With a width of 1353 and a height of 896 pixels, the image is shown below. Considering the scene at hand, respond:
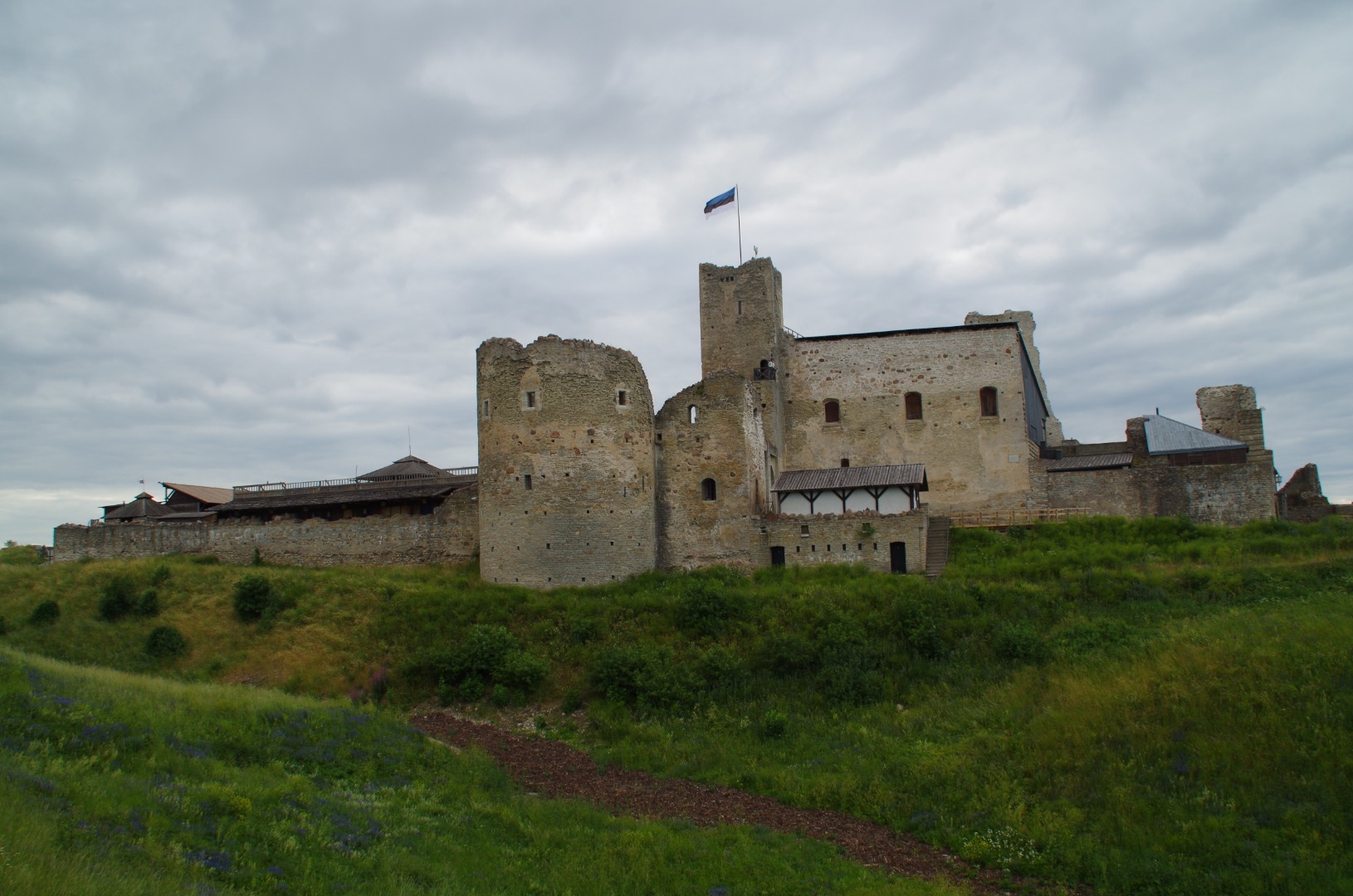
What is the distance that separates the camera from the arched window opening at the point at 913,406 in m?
39.3

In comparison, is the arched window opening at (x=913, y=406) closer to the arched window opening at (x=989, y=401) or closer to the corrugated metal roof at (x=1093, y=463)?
the arched window opening at (x=989, y=401)

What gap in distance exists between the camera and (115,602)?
3089 centimetres

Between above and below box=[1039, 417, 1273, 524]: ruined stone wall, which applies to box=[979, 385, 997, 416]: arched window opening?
above

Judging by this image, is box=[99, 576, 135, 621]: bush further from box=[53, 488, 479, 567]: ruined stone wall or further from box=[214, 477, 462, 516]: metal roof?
box=[214, 477, 462, 516]: metal roof

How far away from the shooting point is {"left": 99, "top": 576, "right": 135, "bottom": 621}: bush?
3075cm

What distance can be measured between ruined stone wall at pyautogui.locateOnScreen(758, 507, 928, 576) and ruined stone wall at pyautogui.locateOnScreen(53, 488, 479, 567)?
11.6 m

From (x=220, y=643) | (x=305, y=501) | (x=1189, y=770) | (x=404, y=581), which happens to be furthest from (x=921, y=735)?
(x=305, y=501)

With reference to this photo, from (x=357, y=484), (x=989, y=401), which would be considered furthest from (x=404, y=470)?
(x=989, y=401)

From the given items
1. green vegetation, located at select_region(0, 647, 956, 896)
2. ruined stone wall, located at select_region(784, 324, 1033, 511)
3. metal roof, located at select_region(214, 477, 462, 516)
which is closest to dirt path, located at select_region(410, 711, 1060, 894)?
green vegetation, located at select_region(0, 647, 956, 896)

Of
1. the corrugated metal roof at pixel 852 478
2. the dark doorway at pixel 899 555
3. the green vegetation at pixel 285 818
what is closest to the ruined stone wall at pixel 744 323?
the corrugated metal roof at pixel 852 478

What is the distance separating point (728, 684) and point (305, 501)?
2299cm

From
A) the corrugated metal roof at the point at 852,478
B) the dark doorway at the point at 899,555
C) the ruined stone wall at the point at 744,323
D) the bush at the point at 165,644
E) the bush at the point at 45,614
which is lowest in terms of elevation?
the bush at the point at 165,644

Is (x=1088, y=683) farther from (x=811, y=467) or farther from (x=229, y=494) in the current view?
(x=229, y=494)

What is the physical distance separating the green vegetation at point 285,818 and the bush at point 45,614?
1214 centimetres
